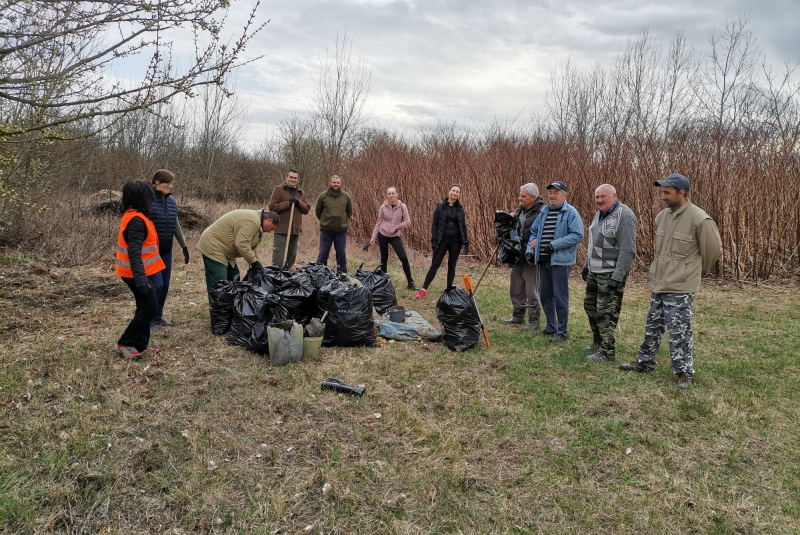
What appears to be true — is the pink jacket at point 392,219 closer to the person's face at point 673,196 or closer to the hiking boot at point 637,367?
the hiking boot at point 637,367

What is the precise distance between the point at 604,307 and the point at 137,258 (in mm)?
4339

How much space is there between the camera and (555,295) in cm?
538

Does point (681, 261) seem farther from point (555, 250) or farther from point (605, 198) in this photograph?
point (555, 250)

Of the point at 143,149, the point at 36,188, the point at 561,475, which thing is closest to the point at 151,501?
the point at 561,475

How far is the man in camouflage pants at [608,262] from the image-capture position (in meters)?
4.49

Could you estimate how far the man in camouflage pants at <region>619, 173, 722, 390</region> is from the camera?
400cm

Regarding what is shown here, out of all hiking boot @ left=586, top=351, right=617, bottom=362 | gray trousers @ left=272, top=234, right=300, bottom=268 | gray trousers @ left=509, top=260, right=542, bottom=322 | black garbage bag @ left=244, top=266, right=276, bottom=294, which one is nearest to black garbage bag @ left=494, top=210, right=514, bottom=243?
gray trousers @ left=509, top=260, right=542, bottom=322

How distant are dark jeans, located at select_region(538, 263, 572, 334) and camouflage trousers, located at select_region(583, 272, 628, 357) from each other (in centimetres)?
39

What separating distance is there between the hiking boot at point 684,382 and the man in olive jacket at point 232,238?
430 centimetres

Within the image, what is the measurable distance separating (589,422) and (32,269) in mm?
8706

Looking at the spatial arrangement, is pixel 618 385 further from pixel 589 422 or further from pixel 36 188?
pixel 36 188

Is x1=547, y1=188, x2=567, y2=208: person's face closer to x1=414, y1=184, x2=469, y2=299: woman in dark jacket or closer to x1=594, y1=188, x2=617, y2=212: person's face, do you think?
x1=594, y1=188, x2=617, y2=212: person's face

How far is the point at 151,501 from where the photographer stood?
2594 mm

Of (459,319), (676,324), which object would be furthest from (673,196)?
(459,319)
